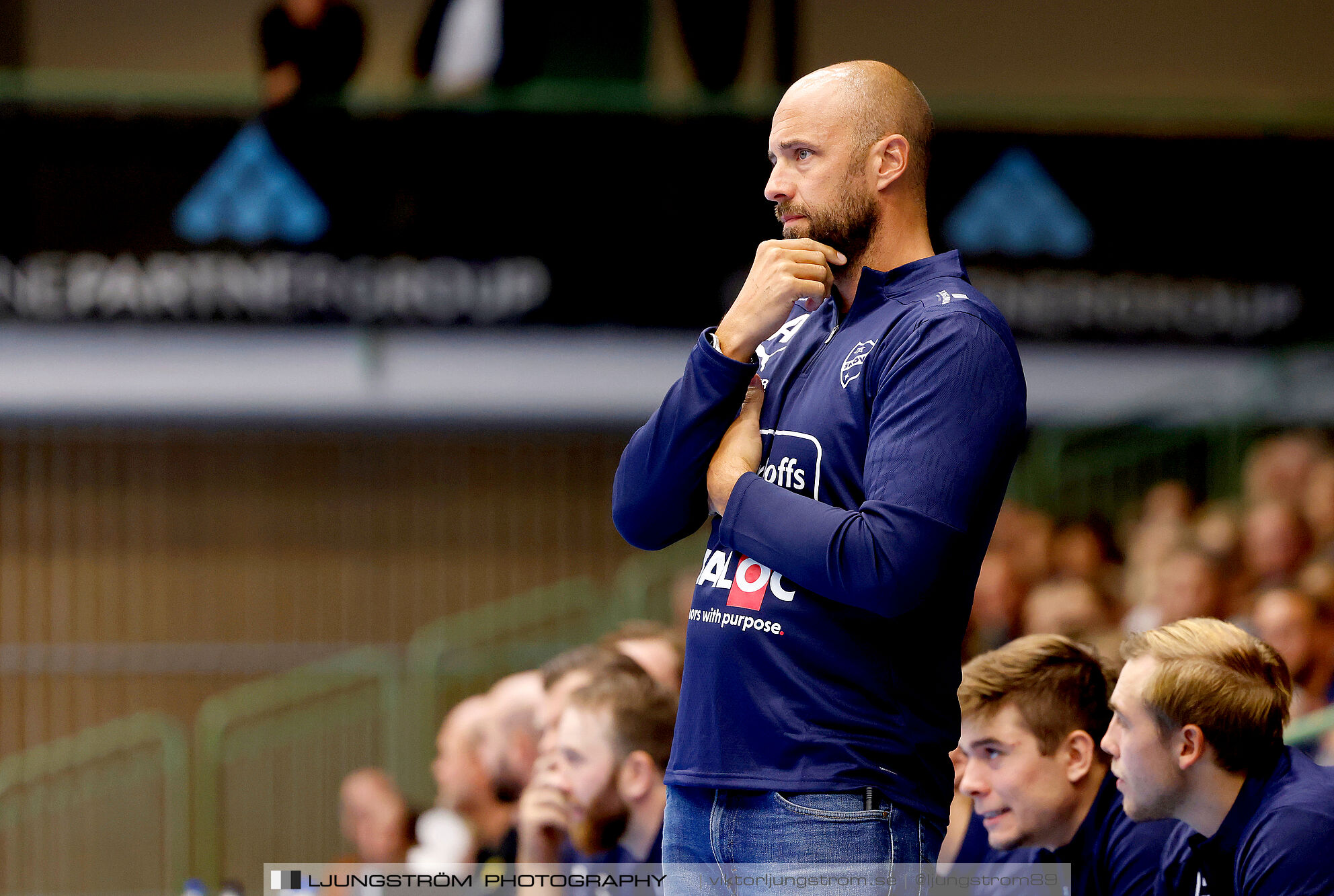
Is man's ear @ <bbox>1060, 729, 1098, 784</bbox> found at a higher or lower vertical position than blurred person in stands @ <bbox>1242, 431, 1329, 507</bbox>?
lower

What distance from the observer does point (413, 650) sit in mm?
10594

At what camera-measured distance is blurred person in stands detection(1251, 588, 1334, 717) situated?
5.82 metres

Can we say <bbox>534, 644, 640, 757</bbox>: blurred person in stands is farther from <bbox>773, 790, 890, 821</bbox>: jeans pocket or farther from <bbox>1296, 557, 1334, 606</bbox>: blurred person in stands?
<bbox>1296, 557, 1334, 606</bbox>: blurred person in stands

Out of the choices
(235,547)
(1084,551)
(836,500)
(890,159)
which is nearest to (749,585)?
(836,500)

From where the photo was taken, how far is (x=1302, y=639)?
5.84 metres

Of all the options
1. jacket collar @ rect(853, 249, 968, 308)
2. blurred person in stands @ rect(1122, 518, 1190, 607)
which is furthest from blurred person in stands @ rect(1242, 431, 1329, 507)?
jacket collar @ rect(853, 249, 968, 308)

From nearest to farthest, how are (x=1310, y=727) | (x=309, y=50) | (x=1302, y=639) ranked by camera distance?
(x=1310, y=727), (x=1302, y=639), (x=309, y=50)

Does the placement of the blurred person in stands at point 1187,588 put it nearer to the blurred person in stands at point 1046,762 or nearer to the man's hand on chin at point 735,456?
the blurred person in stands at point 1046,762

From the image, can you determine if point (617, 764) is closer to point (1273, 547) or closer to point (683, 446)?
point (683, 446)

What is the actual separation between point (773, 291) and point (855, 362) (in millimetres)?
164

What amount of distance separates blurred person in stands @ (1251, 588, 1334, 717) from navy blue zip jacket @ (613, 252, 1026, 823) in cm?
386

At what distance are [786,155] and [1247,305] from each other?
835 centimetres

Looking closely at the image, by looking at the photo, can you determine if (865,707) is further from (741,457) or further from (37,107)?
(37,107)

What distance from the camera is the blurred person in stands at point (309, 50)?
9.80 meters
